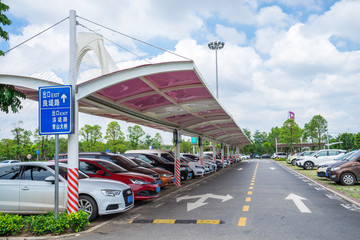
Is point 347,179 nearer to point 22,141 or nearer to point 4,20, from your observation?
point 4,20

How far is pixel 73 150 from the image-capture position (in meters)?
7.48

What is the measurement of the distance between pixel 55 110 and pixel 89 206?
96.3 inches

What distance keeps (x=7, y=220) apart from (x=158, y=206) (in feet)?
14.4

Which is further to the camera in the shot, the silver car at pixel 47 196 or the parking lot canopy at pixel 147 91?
the parking lot canopy at pixel 147 91

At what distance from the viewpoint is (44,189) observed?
759cm

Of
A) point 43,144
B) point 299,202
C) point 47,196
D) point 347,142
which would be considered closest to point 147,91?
point 47,196

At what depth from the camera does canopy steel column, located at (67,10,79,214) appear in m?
7.19

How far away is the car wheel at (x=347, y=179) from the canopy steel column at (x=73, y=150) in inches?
485

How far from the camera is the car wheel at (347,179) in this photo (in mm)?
14477

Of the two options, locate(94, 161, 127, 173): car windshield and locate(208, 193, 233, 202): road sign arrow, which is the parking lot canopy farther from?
locate(208, 193, 233, 202): road sign arrow

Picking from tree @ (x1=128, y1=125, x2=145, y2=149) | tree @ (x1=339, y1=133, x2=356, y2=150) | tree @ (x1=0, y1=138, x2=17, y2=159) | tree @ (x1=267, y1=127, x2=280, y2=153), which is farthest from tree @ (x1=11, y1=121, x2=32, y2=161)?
tree @ (x1=339, y1=133, x2=356, y2=150)

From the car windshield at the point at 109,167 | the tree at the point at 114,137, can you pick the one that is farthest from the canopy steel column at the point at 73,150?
the tree at the point at 114,137

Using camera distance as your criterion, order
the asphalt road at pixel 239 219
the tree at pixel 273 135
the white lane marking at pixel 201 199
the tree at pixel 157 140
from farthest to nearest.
A: the tree at pixel 273 135, the tree at pixel 157 140, the white lane marking at pixel 201 199, the asphalt road at pixel 239 219

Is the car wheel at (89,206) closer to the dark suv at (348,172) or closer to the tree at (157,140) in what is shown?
the dark suv at (348,172)
